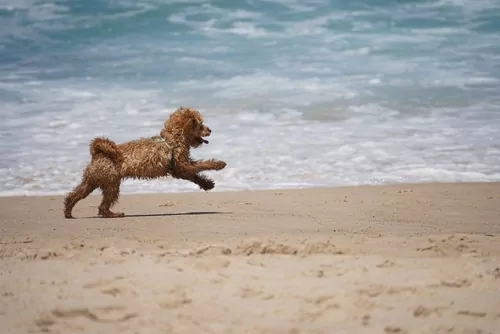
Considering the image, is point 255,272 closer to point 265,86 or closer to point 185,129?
point 185,129

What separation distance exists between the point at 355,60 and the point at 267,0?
384cm

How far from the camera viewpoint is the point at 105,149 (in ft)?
21.2

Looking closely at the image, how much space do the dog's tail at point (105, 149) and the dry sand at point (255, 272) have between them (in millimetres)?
522

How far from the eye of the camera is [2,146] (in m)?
11.0

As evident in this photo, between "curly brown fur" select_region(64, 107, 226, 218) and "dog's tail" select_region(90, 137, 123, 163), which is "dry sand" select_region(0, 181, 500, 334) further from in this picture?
"dog's tail" select_region(90, 137, 123, 163)

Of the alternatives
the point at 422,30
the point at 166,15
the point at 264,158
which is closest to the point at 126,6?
the point at 166,15

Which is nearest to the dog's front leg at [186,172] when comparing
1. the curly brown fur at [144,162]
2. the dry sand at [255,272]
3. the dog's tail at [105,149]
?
the curly brown fur at [144,162]

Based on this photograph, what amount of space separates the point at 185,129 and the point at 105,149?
74cm

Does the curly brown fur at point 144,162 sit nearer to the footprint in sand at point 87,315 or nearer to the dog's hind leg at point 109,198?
the dog's hind leg at point 109,198

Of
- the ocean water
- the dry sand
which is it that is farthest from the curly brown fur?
the ocean water

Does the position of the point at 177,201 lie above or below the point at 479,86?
below

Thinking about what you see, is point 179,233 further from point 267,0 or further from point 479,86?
point 267,0

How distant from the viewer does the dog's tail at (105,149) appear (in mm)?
6480

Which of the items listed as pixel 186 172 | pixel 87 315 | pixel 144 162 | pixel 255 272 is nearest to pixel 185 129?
pixel 186 172
